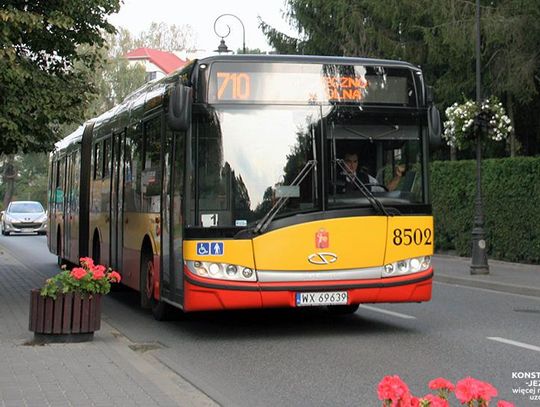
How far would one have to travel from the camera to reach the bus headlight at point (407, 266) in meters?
11.3

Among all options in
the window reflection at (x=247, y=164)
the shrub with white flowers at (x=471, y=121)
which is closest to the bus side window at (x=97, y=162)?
the window reflection at (x=247, y=164)

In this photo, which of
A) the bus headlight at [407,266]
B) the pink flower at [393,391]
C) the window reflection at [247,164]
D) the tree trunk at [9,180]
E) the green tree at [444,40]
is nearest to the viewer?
the pink flower at [393,391]

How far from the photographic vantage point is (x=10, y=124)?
14211mm

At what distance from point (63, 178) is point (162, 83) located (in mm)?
11627

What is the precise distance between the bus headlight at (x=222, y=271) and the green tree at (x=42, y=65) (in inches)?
181

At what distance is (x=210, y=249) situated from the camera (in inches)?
430

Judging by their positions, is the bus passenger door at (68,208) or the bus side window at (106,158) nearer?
the bus side window at (106,158)

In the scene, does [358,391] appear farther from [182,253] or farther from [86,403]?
[182,253]

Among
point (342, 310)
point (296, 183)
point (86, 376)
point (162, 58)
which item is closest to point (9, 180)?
point (162, 58)

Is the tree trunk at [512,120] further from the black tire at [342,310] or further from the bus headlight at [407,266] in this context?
the bus headlight at [407,266]

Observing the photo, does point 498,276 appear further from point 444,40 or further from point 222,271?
point 222,271

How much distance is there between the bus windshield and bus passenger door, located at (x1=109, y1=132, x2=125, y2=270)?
188 inches

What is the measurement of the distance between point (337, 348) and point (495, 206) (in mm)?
15762

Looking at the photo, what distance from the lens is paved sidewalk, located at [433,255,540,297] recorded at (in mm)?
18377
